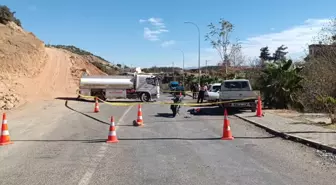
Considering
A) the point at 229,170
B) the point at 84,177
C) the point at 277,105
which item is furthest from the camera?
the point at 277,105

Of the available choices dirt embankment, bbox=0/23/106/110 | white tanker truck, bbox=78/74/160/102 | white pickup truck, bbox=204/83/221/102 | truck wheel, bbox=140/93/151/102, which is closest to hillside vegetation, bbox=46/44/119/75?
dirt embankment, bbox=0/23/106/110

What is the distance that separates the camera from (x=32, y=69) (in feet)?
148

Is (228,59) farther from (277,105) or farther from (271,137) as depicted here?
(271,137)

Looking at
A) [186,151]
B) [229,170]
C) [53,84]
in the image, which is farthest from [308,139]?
[53,84]

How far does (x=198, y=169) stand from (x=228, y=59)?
51.9 meters

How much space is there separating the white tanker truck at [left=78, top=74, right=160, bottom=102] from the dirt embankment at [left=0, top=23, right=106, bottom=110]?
440cm

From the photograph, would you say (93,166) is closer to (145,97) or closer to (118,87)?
(118,87)

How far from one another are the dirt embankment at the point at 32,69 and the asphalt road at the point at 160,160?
22.8 m

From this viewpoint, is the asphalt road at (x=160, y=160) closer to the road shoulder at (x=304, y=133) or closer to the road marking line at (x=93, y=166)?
the road marking line at (x=93, y=166)

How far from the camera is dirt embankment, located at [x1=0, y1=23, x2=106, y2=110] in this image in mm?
37688

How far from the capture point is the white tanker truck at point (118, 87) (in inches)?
1393

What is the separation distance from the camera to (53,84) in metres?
44.8

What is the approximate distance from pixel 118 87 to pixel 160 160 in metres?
27.6

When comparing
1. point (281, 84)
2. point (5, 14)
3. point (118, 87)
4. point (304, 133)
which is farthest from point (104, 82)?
point (5, 14)
